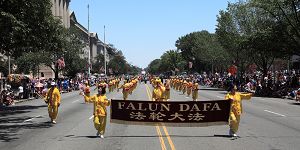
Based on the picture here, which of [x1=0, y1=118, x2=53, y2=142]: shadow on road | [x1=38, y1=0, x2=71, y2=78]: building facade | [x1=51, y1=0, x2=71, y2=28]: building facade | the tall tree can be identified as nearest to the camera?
[x1=0, y1=118, x2=53, y2=142]: shadow on road

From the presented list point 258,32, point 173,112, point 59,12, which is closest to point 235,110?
point 173,112

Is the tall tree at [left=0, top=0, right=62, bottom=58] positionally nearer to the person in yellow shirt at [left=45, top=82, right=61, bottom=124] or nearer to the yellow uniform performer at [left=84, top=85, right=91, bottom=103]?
the person in yellow shirt at [left=45, top=82, right=61, bottom=124]

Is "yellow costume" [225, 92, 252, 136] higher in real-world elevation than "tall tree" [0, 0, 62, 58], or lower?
lower

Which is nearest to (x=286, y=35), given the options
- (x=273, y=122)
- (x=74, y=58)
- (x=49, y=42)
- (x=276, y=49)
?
(x=276, y=49)

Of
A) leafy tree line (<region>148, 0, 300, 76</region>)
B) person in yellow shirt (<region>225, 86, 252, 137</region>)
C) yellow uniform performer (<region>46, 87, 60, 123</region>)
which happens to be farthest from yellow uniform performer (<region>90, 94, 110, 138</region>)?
leafy tree line (<region>148, 0, 300, 76</region>)


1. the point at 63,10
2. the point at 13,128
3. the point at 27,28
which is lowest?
the point at 13,128

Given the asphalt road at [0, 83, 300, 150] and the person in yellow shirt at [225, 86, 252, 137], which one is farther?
the person in yellow shirt at [225, 86, 252, 137]

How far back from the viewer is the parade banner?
14.4 m

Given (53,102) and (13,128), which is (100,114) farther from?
(53,102)

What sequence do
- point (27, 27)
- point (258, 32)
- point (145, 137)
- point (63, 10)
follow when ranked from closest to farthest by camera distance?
point (145, 137)
point (27, 27)
point (258, 32)
point (63, 10)

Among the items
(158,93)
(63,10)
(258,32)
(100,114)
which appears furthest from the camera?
(63,10)

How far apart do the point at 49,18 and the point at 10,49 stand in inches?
110

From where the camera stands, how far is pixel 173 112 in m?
14.4

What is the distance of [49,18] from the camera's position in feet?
92.0
